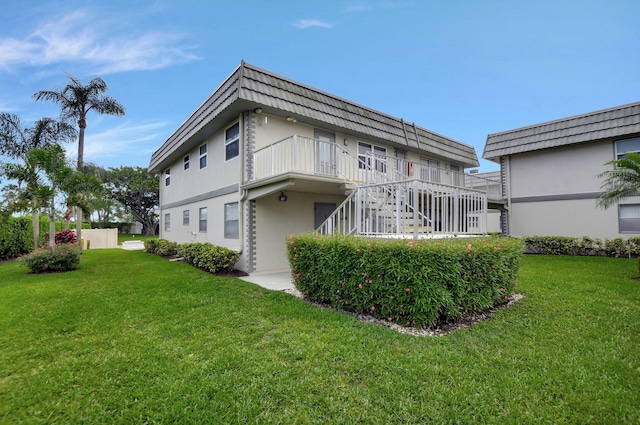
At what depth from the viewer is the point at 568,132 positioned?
12836 mm

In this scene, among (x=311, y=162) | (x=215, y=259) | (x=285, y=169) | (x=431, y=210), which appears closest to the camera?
(x=431, y=210)

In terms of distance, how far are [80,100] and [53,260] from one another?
1201 centimetres

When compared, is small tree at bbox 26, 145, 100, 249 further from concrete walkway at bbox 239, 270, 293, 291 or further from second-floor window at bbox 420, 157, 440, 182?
second-floor window at bbox 420, 157, 440, 182

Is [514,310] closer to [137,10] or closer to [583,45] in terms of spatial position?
[583,45]

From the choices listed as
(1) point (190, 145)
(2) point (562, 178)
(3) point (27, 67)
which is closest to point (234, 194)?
(1) point (190, 145)

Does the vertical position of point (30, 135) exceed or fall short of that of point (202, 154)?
it exceeds it

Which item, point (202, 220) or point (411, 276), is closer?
point (411, 276)

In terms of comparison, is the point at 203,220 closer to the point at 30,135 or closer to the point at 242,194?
the point at 242,194

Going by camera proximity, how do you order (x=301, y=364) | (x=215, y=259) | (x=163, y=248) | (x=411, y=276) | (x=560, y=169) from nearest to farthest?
1. (x=301, y=364)
2. (x=411, y=276)
3. (x=215, y=259)
4. (x=560, y=169)
5. (x=163, y=248)

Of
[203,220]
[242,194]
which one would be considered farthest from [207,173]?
[242,194]

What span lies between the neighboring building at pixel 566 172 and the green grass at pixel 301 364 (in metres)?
8.30

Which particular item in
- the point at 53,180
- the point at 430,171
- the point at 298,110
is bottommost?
the point at 53,180

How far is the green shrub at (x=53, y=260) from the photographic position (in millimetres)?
8898

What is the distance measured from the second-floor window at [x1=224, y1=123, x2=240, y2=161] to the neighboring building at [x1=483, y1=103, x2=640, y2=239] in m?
12.5
